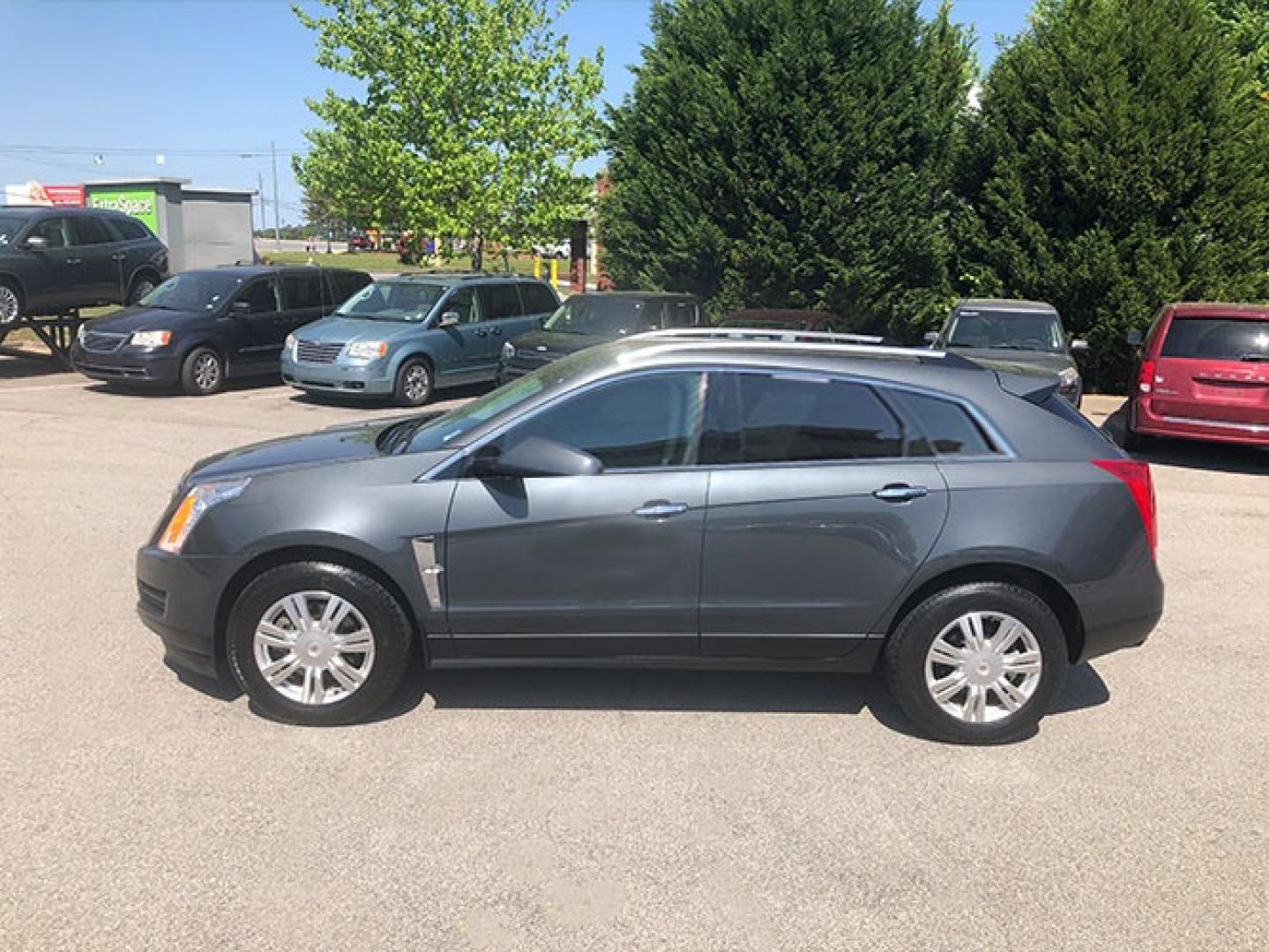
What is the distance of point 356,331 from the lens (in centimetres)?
1309

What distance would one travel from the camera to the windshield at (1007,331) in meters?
11.9

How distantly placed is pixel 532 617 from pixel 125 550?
3.67m

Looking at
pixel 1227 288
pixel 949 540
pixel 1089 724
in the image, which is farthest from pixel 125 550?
pixel 1227 288

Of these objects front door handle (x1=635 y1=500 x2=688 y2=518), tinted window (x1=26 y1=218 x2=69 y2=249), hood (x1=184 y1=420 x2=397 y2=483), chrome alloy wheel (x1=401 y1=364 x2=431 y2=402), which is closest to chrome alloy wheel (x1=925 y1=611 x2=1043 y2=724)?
front door handle (x1=635 y1=500 x2=688 y2=518)

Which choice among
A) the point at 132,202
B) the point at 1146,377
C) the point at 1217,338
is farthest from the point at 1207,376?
the point at 132,202

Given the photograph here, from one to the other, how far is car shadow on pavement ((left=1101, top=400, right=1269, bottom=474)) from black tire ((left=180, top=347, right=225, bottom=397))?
11017mm

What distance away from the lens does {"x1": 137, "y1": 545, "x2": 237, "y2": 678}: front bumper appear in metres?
4.05

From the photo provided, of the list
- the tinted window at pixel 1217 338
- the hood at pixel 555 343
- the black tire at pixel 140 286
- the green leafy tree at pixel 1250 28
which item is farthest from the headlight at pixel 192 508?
Answer: the green leafy tree at pixel 1250 28

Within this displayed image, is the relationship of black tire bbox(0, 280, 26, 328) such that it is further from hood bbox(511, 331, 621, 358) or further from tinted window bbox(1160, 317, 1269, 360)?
tinted window bbox(1160, 317, 1269, 360)

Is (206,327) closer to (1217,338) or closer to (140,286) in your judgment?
(140,286)

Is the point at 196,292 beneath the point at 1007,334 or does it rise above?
above

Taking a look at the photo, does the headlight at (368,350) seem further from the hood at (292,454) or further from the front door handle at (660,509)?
the front door handle at (660,509)

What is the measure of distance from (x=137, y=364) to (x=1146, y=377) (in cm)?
1175

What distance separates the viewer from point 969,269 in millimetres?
16750
